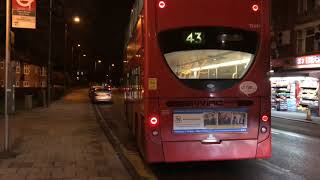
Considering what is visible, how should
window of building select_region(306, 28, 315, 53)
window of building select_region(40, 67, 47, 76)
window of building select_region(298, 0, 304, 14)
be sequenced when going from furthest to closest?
1. window of building select_region(40, 67, 47, 76)
2. window of building select_region(298, 0, 304, 14)
3. window of building select_region(306, 28, 315, 53)

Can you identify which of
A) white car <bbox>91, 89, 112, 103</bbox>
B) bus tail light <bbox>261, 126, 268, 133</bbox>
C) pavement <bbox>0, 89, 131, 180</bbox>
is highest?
bus tail light <bbox>261, 126, 268, 133</bbox>

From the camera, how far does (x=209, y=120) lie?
9.07 m

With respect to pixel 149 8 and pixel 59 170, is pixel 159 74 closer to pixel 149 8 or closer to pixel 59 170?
pixel 149 8

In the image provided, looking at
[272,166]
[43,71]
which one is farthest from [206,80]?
[43,71]

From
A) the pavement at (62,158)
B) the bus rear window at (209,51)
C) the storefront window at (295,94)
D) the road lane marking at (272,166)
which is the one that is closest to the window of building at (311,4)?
the storefront window at (295,94)

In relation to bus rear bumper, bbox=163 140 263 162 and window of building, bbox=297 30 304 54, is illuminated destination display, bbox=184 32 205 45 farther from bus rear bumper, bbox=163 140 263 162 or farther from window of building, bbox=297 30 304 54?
window of building, bbox=297 30 304 54

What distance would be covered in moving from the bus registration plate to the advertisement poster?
504cm

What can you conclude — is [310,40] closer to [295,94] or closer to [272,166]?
[295,94]

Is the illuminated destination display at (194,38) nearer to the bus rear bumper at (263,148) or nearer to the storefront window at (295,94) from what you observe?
the bus rear bumper at (263,148)

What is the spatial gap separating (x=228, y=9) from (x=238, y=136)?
94.3 inches

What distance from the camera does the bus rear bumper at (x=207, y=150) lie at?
8.91 metres

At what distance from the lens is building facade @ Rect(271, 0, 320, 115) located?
30781 mm

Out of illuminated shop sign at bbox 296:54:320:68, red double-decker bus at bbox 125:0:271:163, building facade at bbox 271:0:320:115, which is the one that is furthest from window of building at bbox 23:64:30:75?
red double-decker bus at bbox 125:0:271:163

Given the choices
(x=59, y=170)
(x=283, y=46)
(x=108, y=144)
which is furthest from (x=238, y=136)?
(x=283, y=46)
